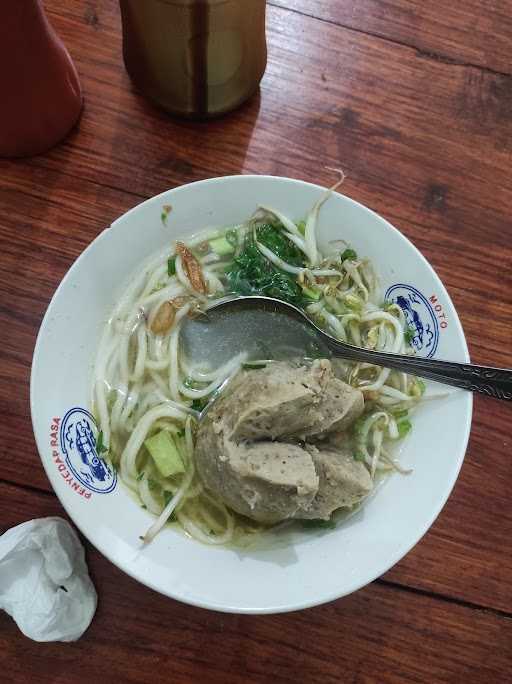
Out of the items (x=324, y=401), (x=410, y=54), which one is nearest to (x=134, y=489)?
(x=324, y=401)

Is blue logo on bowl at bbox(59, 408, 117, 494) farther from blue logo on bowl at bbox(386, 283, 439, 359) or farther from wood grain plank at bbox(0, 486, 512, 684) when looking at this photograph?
blue logo on bowl at bbox(386, 283, 439, 359)

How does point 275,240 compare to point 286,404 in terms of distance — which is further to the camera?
point 275,240

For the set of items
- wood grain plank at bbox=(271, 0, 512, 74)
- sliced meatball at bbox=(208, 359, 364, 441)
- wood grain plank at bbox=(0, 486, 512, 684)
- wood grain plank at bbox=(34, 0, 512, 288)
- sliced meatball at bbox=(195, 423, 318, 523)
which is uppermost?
wood grain plank at bbox=(271, 0, 512, 74)

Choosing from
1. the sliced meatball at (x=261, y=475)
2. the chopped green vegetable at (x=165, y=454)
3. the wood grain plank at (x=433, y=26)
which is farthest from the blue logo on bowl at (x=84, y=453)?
the wood grain plank at (x=433, y=26)

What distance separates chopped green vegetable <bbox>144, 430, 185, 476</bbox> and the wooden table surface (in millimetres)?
364

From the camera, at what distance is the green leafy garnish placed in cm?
173

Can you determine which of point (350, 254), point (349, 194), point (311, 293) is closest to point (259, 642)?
point (311, 293)

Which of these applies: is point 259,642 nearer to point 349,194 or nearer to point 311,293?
point 311,293

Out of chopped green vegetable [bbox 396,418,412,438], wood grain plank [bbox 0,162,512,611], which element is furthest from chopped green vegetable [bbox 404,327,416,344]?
wood grain plank [bbox 0,162,512,611]

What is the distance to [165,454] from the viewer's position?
1.62m

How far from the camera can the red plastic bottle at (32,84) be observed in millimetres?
1580

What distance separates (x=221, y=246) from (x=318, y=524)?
32.1 inches

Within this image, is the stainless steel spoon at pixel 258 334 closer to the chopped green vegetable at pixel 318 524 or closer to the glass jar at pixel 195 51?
the chopped green vegetable at pixel 318 524

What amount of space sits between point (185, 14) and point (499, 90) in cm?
118
